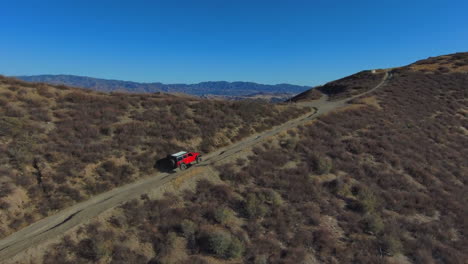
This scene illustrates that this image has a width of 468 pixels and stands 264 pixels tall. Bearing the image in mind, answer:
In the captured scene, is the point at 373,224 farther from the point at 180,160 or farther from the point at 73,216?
the point at 73,216

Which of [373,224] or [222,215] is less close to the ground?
[222,215]

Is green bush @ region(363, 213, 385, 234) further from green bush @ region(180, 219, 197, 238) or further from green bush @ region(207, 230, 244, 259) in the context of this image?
green bush @ region(180, 219, 197, 238)

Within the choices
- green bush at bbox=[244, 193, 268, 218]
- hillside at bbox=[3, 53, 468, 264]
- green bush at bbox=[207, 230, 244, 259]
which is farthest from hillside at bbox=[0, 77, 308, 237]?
green bush at bbox=[207, 230, 244, 259]

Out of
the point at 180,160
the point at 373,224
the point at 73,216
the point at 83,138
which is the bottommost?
the point at 373,224

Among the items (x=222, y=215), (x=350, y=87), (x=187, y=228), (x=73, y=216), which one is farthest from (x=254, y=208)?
(x=350, y=87)

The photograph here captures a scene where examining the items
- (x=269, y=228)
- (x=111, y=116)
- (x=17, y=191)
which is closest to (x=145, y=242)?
(x=269, y=228)

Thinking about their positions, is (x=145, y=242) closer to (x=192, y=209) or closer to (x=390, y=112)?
(x=192, y=209)

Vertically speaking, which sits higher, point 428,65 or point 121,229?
point 428,65
